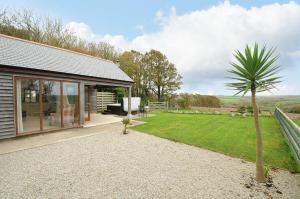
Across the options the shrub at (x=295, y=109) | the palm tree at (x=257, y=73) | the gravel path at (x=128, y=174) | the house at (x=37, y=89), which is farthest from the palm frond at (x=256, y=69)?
the shrub at (x=295, y=109)

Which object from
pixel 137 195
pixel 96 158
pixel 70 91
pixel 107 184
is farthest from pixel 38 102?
pixel 137 195

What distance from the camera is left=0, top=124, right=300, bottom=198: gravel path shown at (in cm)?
346

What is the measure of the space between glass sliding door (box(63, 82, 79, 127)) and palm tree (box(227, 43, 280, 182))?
25.9 ft

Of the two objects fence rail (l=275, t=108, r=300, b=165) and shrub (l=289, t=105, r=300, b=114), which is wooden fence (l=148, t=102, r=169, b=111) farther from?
fence rail (l=275, t=108, r=300, b=165)

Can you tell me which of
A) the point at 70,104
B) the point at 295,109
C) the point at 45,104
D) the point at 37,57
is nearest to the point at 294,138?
the point at 70,104

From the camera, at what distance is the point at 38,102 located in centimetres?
787

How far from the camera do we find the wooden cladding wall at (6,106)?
6.83 m

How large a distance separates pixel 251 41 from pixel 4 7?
21975 millimetres

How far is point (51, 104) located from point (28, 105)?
964mm

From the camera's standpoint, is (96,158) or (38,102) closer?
(96,158)

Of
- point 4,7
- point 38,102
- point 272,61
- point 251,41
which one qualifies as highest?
point 4,7

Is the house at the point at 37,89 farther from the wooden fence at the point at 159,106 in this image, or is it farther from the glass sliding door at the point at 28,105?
the wooden fence at the point at 159,106

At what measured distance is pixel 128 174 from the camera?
4254mm

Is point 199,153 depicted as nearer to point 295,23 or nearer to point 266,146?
point 266,146
